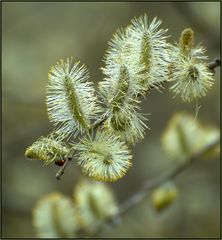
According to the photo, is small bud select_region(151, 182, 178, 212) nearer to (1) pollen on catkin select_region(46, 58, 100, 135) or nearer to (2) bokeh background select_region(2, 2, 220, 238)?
(2) bokeh background select_region(2, 2, 220, 238)

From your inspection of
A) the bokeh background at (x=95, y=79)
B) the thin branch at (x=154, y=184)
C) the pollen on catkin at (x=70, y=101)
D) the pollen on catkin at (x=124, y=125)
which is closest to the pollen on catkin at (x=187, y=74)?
the pollen on catkin at (x=124, y=125)

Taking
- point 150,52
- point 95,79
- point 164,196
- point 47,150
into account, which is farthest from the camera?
point 95,79

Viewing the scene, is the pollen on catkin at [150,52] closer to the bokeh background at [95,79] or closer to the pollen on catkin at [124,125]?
the pollen on catkin at [124,125]

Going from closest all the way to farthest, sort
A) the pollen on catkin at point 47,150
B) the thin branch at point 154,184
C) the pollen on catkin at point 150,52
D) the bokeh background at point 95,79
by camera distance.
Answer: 1. the pollen on catkin at point 47,150
2. the pollen on catkin at point 150,52
3. the thin branch at point 154,184
4. the bokeh background at point 95,79

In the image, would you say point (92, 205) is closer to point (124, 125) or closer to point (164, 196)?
point (164, 196)

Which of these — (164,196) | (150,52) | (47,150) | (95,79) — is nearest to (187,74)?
(150,52)

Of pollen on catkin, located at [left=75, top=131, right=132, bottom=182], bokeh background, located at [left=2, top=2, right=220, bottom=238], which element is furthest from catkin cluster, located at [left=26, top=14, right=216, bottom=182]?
bokeh background, located at [left=2, top=2, right=220, bottom=238]

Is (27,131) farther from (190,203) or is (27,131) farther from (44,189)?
(190,203)
